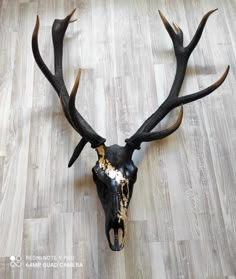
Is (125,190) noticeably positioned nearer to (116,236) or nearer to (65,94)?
(116,236)

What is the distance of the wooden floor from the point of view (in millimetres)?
1597

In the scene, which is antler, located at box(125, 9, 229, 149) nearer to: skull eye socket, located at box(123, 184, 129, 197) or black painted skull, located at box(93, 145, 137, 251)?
black painted skull, located at box(93, 145, 137, 251)

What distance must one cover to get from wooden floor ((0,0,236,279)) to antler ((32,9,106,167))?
18 centimetres

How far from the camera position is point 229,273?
1549 mm

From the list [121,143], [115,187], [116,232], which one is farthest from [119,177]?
[121,143]

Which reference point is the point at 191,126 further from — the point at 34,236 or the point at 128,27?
the point at 34,236

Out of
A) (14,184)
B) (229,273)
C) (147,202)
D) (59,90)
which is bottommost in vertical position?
(229,273)

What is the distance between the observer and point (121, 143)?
189cm

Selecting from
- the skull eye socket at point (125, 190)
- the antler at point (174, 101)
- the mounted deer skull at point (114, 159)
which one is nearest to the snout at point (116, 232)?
the mounted deer skull at point (114, 159)

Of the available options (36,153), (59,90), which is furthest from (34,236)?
(59,90)

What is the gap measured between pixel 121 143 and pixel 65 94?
422mm

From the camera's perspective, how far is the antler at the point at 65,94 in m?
1.51

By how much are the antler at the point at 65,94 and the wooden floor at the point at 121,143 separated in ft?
0.60

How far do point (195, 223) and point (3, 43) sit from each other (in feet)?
5.62
